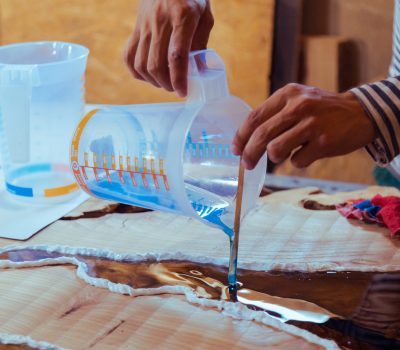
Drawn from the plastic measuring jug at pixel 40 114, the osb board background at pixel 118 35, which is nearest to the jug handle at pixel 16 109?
the plastic measuring jug at pixel 40 114

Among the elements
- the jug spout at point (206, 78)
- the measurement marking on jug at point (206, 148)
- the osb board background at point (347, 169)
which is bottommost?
the osb board background at point (347, 169)

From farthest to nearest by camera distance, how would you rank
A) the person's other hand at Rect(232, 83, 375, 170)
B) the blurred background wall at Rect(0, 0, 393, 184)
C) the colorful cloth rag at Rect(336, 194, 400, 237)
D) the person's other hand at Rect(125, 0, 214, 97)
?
1. the blurred background wall at Rect(0, 0, 393, 184)
2. the colorful cloth rag at Rect(336, 194, 400, 237)
3. the person's other hand at Rect(125, 0, 214, 97)
4. the person's other hand at Rect(232, 83, 375, 170)

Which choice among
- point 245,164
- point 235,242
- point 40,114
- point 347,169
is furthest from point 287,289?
point 347,169

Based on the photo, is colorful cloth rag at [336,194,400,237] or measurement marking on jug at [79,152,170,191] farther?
colorful cloth rag at [336,194,400,237]

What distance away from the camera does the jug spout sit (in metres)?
0.84

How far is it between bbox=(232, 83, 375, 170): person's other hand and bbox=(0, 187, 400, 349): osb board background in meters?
0.21

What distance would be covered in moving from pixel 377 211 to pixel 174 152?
0.44m

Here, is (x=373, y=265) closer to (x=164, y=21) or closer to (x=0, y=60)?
(x=164, y=21)

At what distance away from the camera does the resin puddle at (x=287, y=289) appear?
792 millimetres

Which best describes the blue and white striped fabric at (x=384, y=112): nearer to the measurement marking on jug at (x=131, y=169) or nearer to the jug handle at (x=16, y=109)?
the measurement marking on jug at (x=131, y=169)

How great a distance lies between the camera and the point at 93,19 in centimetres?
219

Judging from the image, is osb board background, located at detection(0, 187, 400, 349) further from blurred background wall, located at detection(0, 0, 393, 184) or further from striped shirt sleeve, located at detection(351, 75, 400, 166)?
blurred background wall, located at detection(0, 0, 393, 184)

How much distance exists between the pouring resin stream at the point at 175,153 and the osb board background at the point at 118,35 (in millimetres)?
1100

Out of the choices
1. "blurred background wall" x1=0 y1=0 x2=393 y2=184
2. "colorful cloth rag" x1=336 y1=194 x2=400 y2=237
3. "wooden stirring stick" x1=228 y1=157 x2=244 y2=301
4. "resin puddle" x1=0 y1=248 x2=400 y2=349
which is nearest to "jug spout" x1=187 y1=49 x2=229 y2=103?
"wooden stirring stick" x1=228 y1=157 x2=244 y2=301
